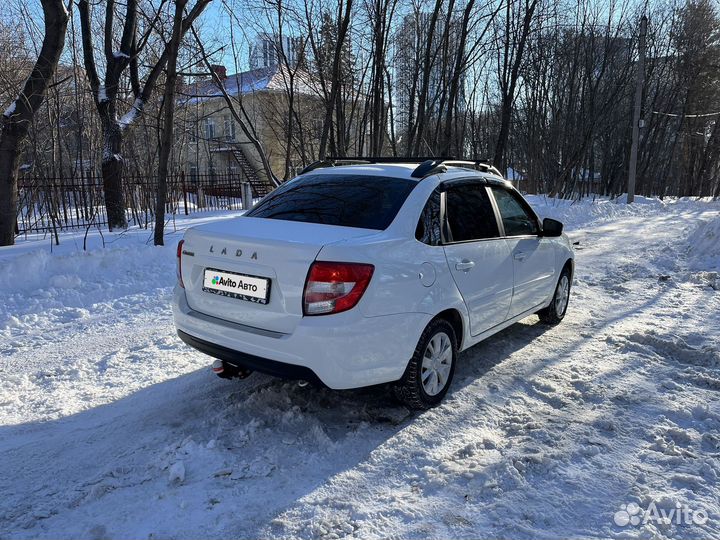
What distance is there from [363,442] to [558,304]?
3424 mm

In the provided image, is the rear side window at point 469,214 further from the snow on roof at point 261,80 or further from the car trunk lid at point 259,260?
the snow on roof at point 261,80

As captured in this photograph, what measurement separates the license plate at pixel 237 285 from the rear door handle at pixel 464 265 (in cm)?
144

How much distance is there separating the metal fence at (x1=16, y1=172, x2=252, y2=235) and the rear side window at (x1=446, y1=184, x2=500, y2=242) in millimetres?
8233

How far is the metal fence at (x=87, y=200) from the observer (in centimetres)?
1191

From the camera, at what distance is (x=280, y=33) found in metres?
13.6

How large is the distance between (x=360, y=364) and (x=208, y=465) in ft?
3.41

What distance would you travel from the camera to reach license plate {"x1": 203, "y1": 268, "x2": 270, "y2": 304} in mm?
3072

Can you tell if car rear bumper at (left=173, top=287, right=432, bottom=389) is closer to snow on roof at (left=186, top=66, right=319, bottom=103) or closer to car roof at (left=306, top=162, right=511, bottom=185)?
car roof at (left=306, top=162, right=511, bottom=185)

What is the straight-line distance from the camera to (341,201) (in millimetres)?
3680

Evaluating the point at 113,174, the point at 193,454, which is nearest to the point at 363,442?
the point at 193,454

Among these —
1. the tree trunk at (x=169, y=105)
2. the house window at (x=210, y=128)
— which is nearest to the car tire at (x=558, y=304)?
the tree trunk at (x=169, y=105)

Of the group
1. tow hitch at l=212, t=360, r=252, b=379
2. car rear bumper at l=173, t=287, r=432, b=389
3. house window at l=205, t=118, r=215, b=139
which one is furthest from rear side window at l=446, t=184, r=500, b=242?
house window at l=205, t=118, r=215, b=139

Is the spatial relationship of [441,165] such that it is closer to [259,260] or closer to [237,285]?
[259,260]

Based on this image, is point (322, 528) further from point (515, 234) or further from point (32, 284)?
point (32, 284)
